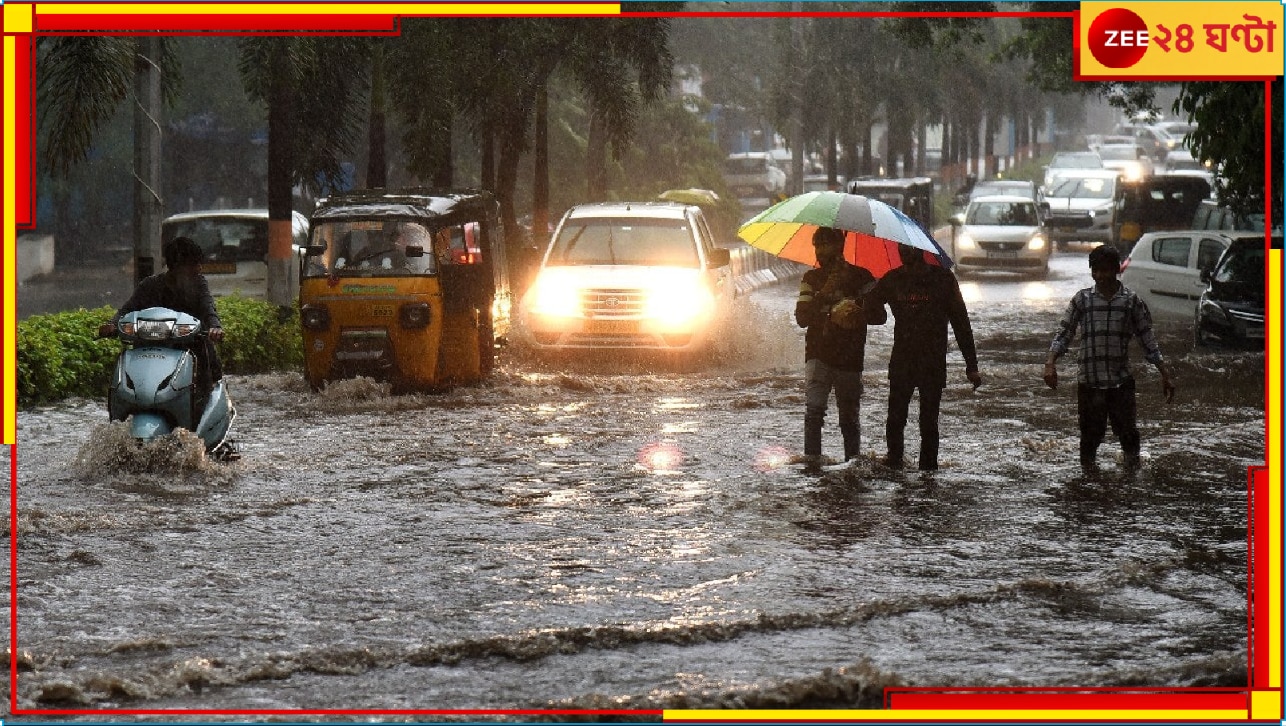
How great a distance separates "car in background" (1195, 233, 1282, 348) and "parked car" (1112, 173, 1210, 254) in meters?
18.8

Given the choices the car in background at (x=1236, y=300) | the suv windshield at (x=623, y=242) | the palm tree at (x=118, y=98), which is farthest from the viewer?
the car in background at (x=1236, y=300)

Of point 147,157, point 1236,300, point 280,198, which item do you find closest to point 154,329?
point 147,157

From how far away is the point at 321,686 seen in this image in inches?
285

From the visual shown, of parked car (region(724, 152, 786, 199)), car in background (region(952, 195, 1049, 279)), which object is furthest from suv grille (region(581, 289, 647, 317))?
parked car (region(724, 152, 786, 199))

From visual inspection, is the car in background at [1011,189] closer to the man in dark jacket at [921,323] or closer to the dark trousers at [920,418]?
the dark trousers at [920,418]

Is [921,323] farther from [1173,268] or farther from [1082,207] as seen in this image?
[1082,207]

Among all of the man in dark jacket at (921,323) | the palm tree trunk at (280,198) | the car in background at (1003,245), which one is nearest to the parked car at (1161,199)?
the car in background at (1003,245)

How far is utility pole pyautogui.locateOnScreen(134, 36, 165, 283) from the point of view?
18.7 meters

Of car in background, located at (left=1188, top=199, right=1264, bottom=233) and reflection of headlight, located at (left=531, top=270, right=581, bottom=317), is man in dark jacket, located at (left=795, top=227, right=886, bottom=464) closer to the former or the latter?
reflection of headlight, located at (left=531, top=270, right=581, bottom=317)

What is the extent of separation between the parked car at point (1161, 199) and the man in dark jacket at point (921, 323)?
100 feet

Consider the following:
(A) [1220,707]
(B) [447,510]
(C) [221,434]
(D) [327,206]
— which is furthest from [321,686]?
(D) [327,206]

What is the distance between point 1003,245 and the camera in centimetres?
3775

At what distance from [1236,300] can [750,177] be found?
1808 inches

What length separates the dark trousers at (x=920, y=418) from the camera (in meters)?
12.5
